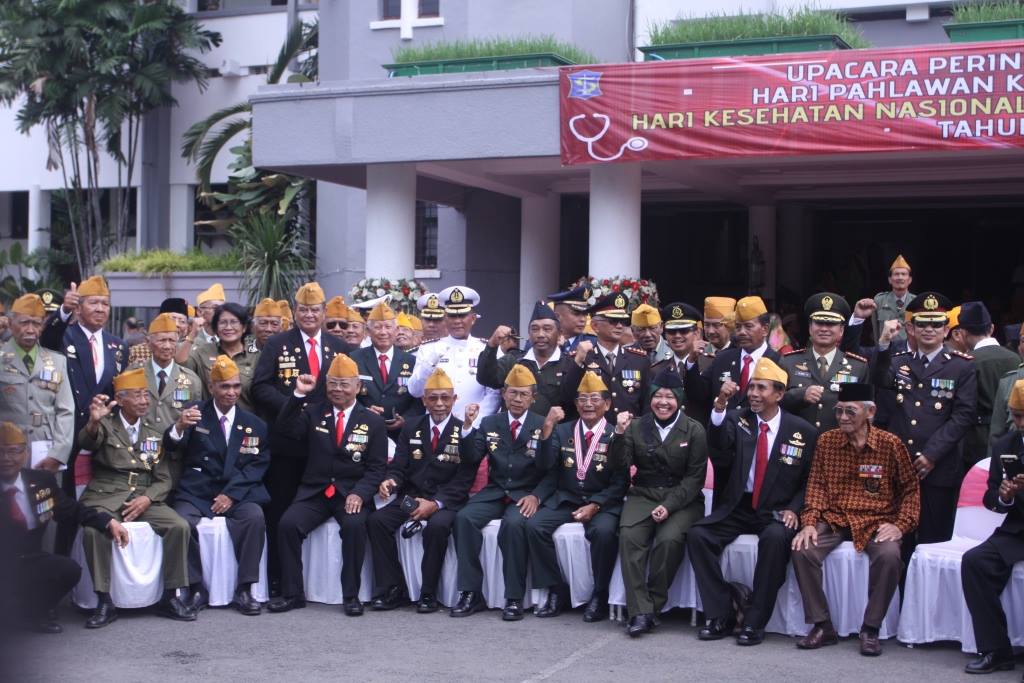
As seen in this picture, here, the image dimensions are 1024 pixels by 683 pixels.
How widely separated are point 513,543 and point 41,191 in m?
20.8

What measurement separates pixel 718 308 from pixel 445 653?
340 cm

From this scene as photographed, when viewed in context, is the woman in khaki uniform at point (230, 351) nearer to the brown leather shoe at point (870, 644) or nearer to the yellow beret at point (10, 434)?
the brown leather shoe at point (870, 644)

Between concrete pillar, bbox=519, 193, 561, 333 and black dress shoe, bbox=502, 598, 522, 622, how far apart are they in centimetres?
1045

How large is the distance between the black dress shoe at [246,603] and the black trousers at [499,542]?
4.56ft

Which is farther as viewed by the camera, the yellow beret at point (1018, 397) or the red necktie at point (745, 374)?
the red necktie at point (745, 374)

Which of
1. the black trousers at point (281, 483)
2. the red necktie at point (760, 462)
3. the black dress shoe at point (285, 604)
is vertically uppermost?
the red necktie at point (760, 462)

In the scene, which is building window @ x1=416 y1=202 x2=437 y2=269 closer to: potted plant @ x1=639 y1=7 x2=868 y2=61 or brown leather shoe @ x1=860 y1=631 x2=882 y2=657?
potted plant @ x1=639 y1=7 x2=868 y2=61

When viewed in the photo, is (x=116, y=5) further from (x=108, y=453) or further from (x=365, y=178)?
(x=108, y=453)

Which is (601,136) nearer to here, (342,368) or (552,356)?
(552,356)

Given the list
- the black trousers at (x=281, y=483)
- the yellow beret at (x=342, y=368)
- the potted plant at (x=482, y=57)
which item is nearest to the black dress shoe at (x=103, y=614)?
the black trousers at (x=281, y=483)

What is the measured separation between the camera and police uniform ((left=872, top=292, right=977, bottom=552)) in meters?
8.23

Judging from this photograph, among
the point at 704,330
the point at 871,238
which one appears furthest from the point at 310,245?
the point at 704,330

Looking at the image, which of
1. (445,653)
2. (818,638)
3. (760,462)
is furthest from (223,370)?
(818,638)

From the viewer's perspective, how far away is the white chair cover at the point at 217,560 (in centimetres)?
900
